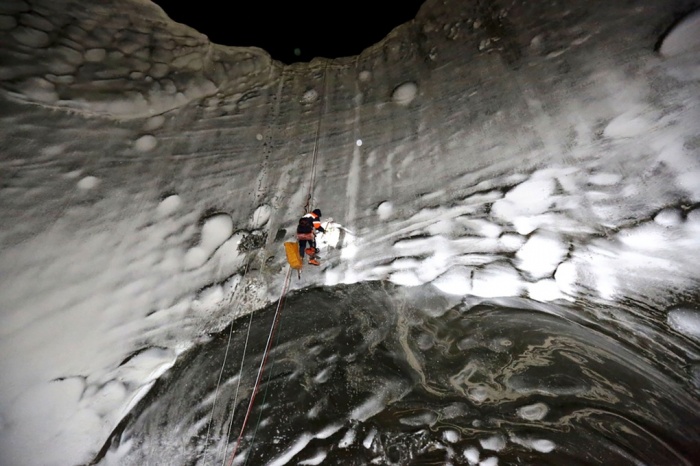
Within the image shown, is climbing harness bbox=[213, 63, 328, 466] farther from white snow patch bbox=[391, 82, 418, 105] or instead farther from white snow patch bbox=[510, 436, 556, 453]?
white snow patch bbox=[510, 436, 556, 453]

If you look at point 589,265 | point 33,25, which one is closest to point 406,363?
point 589,265

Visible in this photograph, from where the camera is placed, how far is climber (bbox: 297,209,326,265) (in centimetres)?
218

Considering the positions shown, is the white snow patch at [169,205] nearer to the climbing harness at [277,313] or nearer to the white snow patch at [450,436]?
the climbing harness at [277,313]

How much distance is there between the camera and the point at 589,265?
6.13ft

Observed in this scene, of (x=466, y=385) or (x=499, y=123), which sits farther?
(x=499, y=123)

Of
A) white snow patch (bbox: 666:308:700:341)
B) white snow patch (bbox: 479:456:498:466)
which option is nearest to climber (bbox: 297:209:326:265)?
white snow patch (bbox: 479:456:498:466)

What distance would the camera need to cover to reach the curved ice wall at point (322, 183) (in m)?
1.79

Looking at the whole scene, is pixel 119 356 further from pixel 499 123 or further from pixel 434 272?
pixel 499 123

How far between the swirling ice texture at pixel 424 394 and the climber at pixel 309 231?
405 mm

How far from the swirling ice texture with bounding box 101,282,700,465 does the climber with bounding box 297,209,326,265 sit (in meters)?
0.40

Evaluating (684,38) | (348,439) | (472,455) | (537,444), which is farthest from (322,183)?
(684,38)

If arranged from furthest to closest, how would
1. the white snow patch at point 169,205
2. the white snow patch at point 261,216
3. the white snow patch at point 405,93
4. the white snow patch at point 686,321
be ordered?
the white snow patch at point 405,93, the white snow patch at point 261,216, the white snow patch at point 169,205, the white snow patch at point 686,321

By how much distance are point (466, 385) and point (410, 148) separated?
1584 mm

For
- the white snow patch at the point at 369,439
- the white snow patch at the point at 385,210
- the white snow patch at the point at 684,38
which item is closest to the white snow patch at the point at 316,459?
the white snow patch at the point at 369,439
